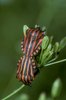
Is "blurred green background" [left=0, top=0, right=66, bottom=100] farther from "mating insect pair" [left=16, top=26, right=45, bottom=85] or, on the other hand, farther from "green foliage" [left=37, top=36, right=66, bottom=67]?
"green foliage" [left=37, top=36, right=66, bottom=67]

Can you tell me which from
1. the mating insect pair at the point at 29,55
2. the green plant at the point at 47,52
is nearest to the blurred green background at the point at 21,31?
the mating insect pair at the point at 29,55

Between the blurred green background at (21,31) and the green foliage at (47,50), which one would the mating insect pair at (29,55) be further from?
the blurred green background at (21,31)

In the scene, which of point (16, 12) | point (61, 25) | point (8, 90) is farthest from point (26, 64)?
point (16, 12)

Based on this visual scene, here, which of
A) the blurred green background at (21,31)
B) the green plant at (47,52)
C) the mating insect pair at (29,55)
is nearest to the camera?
the green plant at (47,52)

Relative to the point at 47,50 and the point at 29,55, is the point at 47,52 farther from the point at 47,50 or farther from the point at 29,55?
the point at 29,55

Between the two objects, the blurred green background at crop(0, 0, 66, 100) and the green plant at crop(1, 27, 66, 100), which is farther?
the blurred green background at crop(0, 0, 66, 100)

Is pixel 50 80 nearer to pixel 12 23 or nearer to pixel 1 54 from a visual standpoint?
pixel 1 54

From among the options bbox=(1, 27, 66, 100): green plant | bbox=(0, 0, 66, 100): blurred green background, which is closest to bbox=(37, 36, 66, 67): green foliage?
bbox=(1, 27, 66, 100): green plant
